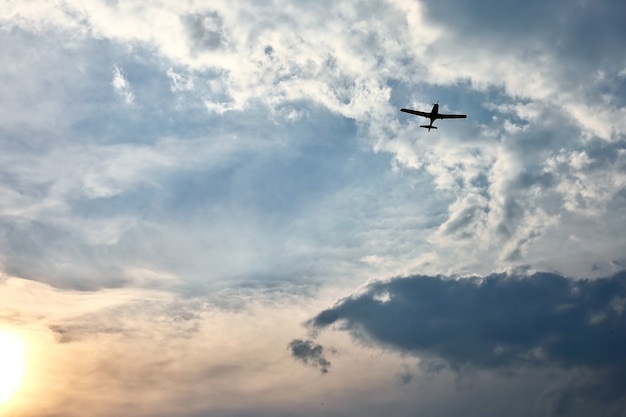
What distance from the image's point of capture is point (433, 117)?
129m
